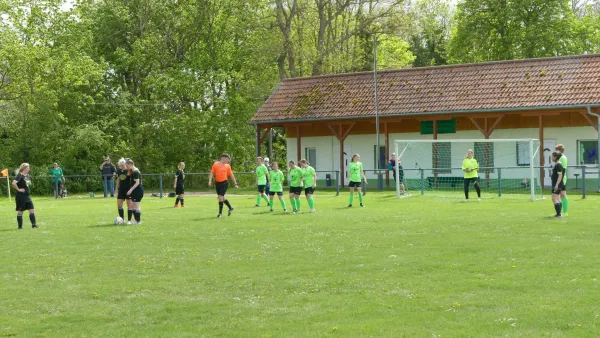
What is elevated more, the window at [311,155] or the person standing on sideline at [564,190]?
the window at [311,155]

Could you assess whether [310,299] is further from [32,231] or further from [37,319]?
[32,231]

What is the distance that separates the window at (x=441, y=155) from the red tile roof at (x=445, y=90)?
181 cm

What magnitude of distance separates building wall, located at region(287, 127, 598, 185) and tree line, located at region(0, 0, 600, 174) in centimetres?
715

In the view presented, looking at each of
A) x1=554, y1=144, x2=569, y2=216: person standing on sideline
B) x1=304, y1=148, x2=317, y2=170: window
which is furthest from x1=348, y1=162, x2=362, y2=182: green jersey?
x1=304, y1=148, x2=317, y2=170: window

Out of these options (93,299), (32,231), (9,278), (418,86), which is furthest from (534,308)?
(418,86)

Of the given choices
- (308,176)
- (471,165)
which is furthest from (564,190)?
(471,165)

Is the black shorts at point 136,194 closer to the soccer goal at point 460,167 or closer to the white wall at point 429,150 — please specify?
the soccer goal at point 460,167

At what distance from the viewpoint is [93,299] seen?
1070 centimetres

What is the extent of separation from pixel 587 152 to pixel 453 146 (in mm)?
6137

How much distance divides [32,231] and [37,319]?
11486 mm

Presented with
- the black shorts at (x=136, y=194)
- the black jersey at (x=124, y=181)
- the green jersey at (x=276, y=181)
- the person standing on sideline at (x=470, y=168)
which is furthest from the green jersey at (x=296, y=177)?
the person standing on sideline at (x=470, y=168)

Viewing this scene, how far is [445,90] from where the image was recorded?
42094mm

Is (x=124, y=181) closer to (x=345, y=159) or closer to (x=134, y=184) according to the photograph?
(x=134, y=184)

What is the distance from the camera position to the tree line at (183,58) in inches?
1893
